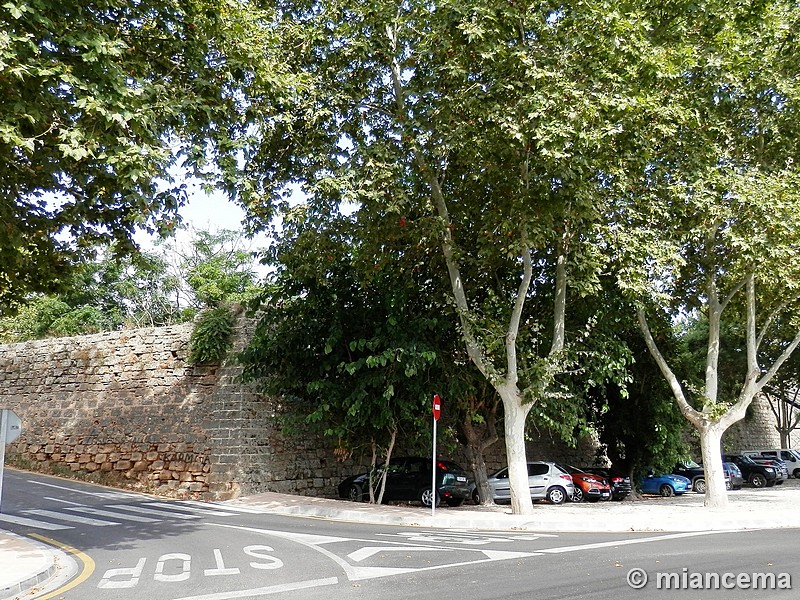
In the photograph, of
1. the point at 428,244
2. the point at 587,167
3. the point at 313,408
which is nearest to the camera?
the point at 587,167

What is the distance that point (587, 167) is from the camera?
14078mm

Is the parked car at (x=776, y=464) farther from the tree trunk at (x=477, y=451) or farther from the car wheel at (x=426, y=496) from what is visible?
the car wheel at (x=426, y=496)

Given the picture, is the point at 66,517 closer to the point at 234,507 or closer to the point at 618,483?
the point at 234,507

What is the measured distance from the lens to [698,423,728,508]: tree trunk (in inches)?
730

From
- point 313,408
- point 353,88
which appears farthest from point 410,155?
point 313,408

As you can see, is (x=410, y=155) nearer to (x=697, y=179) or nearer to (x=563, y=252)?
(x=563, y=252)

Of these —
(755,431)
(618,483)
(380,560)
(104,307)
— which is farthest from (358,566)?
(755,431)

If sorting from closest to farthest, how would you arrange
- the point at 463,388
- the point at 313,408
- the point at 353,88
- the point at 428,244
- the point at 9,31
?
1. the point at 9,31
2. the point at 353,88
3. the point at 428,244
4. the point at 463,388
5. the point at 313,408

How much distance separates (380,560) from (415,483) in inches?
431

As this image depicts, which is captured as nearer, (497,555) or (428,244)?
(497,555)

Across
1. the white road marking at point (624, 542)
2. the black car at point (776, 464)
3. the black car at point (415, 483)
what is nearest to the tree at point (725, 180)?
the white road marking at point (624, 542)

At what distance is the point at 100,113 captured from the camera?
30.4ft

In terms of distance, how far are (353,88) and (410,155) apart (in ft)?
6.21

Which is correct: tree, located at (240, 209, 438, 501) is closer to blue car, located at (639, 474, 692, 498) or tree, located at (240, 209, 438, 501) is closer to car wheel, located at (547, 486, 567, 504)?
car wheel, located at (547, 486, 567, 504)
